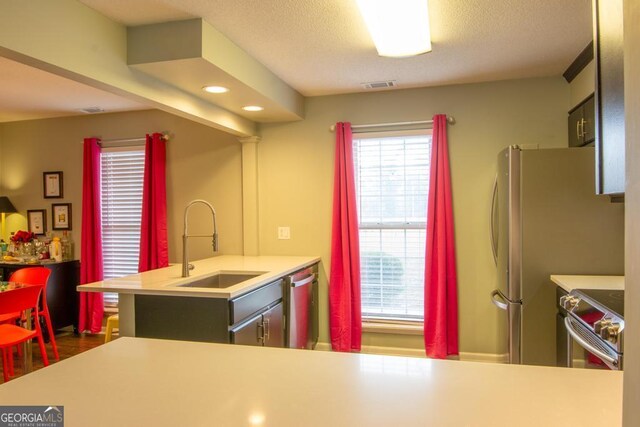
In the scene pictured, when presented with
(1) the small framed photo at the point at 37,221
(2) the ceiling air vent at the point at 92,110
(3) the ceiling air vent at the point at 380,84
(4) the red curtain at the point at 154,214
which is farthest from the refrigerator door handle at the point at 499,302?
(1) the small framed photo at the point at 37,221

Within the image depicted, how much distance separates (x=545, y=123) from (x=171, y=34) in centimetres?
276

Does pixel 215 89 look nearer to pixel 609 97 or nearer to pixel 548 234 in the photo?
pixel 548 234

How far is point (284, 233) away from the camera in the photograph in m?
3.91

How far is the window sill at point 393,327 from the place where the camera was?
362 centimetres

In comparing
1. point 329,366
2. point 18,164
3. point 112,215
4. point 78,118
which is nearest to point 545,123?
point 329,366

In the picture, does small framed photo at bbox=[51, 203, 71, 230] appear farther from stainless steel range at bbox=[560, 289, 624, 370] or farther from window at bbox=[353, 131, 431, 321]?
stainless steel range at bbox=[560, 289, 624, 370]

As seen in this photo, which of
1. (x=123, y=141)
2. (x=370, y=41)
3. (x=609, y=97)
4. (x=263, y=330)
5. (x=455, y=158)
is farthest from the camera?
(x=123, y=141)

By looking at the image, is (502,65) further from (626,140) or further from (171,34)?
(626,140)

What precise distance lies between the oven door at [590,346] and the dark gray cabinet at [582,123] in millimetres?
1226

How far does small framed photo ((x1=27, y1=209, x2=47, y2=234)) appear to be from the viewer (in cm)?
460

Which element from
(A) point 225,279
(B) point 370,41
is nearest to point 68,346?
(A) point 225,279

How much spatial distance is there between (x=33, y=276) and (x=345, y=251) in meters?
2.66

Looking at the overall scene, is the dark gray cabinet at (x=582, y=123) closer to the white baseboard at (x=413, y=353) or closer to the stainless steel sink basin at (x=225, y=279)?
the white baseboard at (x=413, y=353)

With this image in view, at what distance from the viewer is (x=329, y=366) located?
1.11 m
